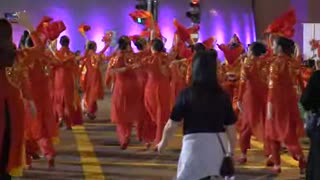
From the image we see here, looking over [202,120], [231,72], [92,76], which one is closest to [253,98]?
[231,72]

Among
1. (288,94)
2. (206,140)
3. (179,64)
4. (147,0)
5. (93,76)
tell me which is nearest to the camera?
(206,140)

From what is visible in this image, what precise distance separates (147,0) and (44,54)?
13.2 metres

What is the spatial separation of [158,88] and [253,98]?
1849mm

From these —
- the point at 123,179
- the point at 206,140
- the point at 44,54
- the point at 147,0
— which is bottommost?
the point at 123,179

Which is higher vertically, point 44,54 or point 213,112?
point 44,54

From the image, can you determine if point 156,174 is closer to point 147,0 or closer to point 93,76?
point 93,76

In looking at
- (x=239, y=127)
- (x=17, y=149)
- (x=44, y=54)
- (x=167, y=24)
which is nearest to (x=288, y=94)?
(x=239, y=127)

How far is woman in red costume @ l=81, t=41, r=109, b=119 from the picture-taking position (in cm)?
1596

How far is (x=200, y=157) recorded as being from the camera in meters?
5.38

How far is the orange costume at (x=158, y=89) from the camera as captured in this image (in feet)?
36.3

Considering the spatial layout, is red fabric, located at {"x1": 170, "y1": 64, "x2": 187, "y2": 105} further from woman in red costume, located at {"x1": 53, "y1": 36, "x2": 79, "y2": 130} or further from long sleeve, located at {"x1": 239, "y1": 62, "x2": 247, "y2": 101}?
long sleeve, located at {"x1": 239, "y1": 62, "x2": 247, "y2": 101}

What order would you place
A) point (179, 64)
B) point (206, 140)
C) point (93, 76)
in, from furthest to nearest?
point (93, 76)
point (179, 64)
point (206, 140)

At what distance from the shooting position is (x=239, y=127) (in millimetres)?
10586

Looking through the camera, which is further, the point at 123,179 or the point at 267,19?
the point at 267,19
